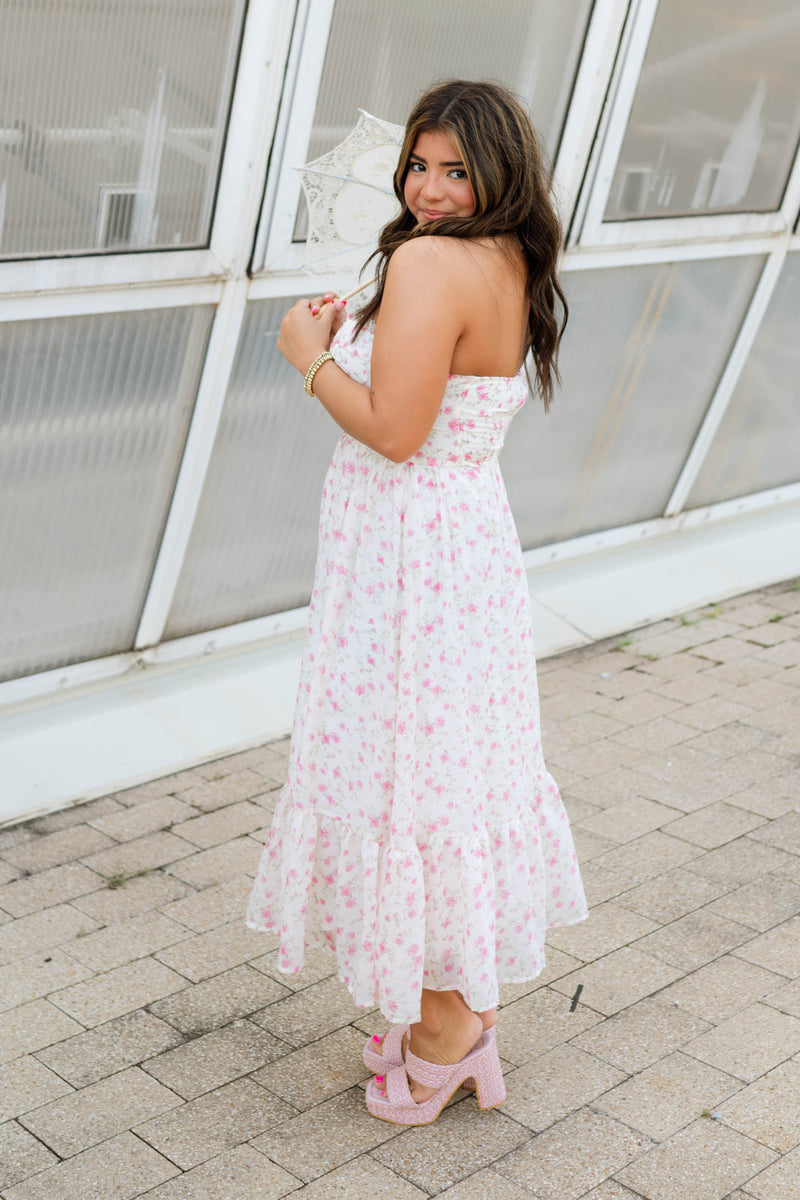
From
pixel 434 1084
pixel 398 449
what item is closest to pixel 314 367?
pixel 398 449

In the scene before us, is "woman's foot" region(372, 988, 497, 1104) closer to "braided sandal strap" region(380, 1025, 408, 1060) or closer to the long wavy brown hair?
"braided sandal strap" region(380, 1025, 408, 1060)

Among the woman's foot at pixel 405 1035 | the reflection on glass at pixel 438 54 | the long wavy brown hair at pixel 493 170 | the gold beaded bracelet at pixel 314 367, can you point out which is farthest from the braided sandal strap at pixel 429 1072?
the reflection on glass at pixel 438 54

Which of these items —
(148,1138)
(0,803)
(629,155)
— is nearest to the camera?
(148,1138)

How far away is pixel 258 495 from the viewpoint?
193 inches

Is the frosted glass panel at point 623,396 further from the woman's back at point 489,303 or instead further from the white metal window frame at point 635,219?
the woman's back at point 489,303

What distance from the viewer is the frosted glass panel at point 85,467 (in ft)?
13.4

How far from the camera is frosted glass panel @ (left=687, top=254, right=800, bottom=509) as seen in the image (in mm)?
6652

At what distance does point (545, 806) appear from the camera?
3156mm

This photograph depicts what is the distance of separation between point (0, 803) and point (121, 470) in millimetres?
1084

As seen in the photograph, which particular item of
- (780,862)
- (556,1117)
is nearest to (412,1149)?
(556,1117)

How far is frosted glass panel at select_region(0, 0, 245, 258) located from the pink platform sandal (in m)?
2.32

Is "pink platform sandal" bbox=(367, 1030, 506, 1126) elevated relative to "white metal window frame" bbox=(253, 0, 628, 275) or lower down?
lower down

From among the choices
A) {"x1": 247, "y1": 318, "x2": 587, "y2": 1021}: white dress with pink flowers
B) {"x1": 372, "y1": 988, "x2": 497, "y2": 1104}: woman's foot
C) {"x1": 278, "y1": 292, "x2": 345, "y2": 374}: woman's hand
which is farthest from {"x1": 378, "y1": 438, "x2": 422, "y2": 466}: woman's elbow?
{"x1": 372, "y1": 988, "x2": 497, "y2": 1104}: woman's foot

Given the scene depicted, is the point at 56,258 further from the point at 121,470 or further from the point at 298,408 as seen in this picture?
the point at 298,408
